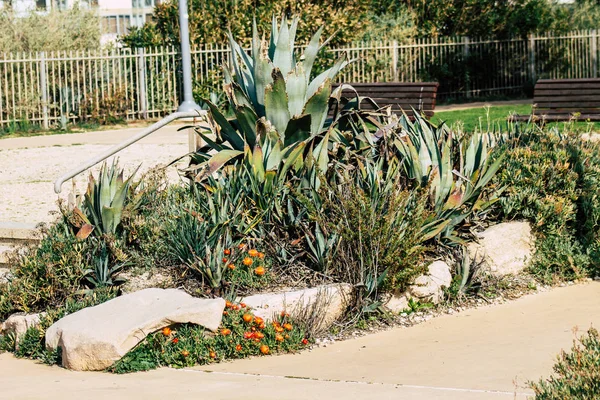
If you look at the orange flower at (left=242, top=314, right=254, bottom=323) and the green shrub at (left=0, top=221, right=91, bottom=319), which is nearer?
the orange flower at (left=242, top=314, right=254, bottom=323)

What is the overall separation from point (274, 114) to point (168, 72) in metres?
13.3

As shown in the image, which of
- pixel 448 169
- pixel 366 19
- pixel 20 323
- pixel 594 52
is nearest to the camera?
pixel 20 323

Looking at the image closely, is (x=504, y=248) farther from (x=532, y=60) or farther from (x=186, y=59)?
(x=532, y=60)

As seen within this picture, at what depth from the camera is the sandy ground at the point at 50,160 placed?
1076 centimetres

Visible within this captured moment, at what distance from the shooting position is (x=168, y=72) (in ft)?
69.3

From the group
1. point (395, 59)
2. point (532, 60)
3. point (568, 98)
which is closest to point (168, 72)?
point (395, 59)

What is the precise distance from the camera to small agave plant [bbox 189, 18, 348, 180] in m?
7.96

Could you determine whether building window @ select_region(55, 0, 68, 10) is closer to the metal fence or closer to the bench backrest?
the metal fence

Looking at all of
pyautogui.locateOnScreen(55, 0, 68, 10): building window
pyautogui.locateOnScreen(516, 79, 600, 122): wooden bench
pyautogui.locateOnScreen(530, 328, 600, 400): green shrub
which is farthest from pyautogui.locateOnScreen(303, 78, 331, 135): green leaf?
pyautogui.locateOnScreen(55, 0, 68, 10): building window

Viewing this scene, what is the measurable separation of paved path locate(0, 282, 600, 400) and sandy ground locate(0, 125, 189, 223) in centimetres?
349

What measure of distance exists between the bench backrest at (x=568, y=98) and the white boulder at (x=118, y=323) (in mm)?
8106

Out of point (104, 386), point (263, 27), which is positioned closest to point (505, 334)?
point (104, 386)

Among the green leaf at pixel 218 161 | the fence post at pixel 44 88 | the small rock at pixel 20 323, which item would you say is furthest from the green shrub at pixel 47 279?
the fence post at pixel 44 88

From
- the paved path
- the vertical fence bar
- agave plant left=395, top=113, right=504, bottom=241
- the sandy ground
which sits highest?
the vertical fence bar
